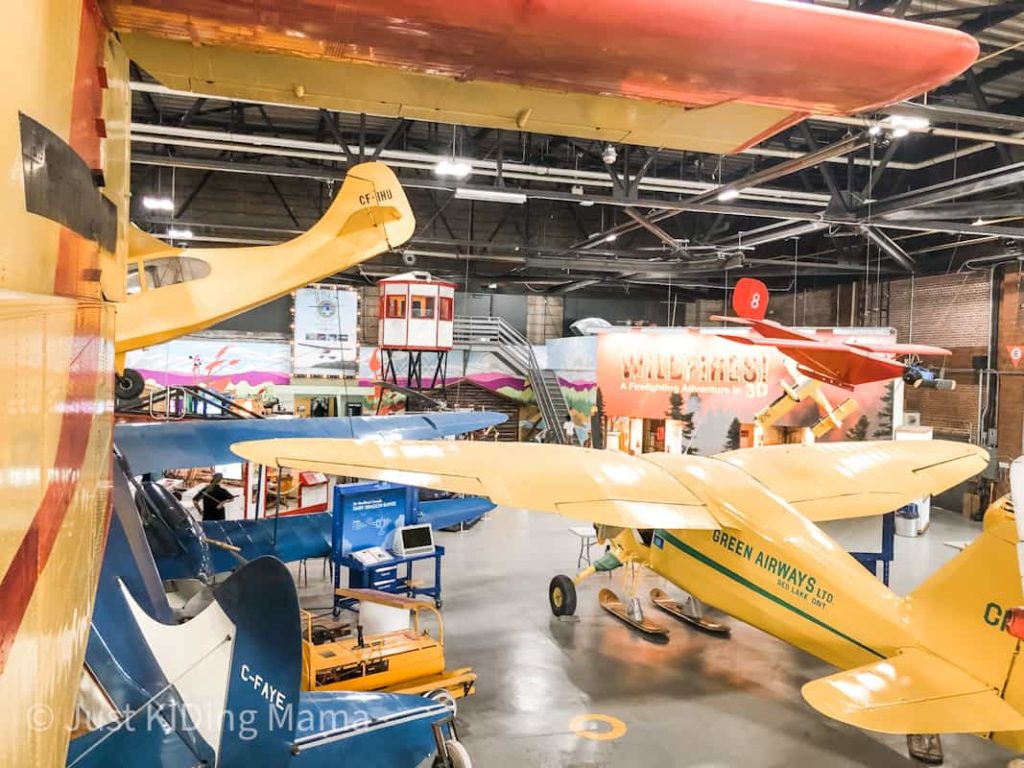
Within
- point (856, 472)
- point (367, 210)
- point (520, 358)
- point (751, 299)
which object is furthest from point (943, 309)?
point (367, 210)

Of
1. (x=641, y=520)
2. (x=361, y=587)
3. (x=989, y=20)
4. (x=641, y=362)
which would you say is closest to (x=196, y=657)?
(x=641, y=520)

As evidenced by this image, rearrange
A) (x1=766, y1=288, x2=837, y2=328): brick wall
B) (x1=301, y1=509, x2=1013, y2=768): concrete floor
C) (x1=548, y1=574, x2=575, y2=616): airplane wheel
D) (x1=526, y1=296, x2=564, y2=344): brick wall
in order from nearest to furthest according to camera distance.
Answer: (x1=301, y1=509, x2=1013, y2=768): concrete floor → (x1=548, y1=574, x2=575, y2=616): airplane wheel → (x1=766, y1=288, x2=837, y2=328): brick wall → (x1=526, y1=296, x2=564, y2=344): brick wall

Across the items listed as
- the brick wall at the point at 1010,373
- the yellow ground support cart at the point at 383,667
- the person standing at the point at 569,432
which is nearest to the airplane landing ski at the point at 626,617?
the yellow ground support cart at the point at 383,667

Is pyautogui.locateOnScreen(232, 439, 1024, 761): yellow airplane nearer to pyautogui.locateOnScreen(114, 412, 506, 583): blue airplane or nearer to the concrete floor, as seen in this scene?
the concrete floor

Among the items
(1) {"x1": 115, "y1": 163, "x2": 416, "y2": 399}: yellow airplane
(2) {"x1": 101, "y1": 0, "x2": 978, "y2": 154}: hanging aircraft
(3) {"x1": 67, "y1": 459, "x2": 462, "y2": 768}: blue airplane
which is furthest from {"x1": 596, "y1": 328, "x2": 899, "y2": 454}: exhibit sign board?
(2) {"x1": 101, "y1": 0, "x2": 978, "y2": 154}: hanging aircraft

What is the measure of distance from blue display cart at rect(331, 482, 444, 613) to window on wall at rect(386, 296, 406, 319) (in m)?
7.89

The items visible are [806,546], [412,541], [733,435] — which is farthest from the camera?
[733,435]

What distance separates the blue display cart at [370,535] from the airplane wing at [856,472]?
4.23 metres

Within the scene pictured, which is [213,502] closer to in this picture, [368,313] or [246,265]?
[246,265]

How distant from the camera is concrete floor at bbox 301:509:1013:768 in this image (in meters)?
5.63

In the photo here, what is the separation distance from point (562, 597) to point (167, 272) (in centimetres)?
599

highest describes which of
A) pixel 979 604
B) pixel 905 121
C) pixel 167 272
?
pixel 905 121

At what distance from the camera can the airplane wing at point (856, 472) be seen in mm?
7617

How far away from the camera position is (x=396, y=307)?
16.1 m
